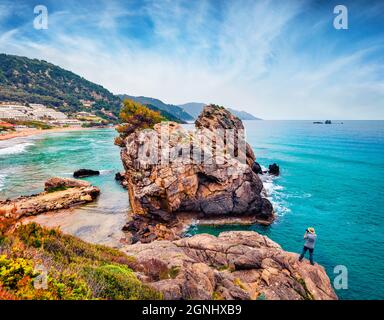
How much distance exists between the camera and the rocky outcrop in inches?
961

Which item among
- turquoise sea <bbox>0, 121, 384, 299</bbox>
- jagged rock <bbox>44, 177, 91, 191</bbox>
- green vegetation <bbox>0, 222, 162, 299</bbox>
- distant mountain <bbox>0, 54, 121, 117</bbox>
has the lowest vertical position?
turquoise sea <bbox>0, 121, 384, 299</bbox>

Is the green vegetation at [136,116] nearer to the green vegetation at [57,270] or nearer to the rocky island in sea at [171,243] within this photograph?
the rocky island in sea at [171,243]

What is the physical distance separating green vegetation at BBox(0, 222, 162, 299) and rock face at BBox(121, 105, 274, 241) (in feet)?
46.0

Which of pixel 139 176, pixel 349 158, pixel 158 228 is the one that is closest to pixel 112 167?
pixel 139 176

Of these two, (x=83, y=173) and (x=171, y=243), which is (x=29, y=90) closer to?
(x=83, y=173)

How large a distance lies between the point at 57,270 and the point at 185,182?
18802mm

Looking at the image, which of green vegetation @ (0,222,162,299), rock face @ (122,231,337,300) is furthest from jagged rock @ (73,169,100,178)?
green vegetation @ (0,222,162,299)

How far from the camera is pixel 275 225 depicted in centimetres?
2425

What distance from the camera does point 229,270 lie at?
12.5 metres

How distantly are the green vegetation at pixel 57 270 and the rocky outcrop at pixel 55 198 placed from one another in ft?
60.6

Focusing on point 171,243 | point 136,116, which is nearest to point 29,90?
point 136,116

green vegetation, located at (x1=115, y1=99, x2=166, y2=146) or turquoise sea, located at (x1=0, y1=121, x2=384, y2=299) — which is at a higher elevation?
Result: green vegetation, located at (x1=115, y1=99, x2=166, y2=146)

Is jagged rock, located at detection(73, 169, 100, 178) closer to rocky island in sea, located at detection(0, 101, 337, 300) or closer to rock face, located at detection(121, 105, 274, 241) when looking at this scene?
rocky island in sea, located at detection(0, 101, 337, 300)
